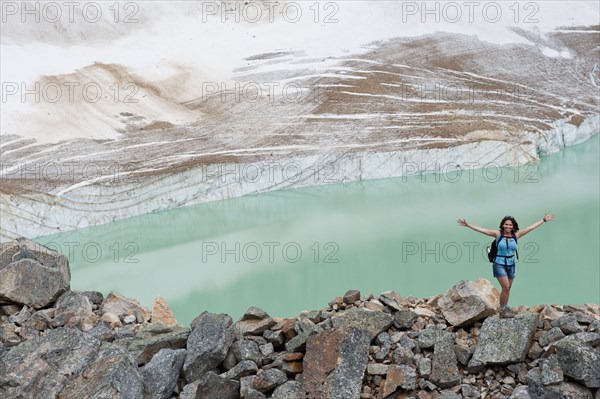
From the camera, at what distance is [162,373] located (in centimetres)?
646

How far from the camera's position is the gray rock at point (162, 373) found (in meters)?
6.39

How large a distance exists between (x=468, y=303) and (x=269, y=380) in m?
2.29

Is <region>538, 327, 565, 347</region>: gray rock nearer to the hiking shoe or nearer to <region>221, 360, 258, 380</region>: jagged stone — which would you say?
the hiking shoe

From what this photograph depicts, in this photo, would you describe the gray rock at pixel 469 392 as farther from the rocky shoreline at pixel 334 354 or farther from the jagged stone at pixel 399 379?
the jagged stone at pixel 399 379

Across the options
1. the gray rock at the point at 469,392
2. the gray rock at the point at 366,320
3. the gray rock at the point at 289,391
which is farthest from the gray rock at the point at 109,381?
the gray rock at the point at 469,392

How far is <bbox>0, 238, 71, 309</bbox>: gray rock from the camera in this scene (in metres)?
7.83

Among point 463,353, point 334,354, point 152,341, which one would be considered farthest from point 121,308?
point 463,353

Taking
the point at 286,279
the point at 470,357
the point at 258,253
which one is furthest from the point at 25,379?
the point at 258,253

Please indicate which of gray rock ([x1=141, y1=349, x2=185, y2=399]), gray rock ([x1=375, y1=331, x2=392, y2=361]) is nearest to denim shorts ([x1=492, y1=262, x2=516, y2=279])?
gray rock ([x1=375, y1=331, x2=392, y2=361])

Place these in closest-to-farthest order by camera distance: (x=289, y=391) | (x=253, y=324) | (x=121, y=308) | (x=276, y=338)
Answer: (x=289, y=391)
(x=276, y=338)
(x=253, y=324)
(x=121, y=308)

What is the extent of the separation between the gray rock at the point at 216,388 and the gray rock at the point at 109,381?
0.60 metres

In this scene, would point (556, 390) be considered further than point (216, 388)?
No

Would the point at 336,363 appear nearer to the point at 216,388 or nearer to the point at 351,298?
the point at 216,388

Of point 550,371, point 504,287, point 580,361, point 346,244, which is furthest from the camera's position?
point 346,244
